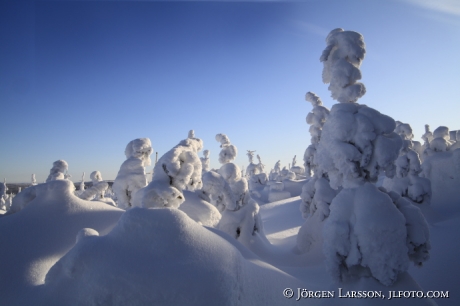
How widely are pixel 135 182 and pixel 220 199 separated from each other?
3989 millimetres

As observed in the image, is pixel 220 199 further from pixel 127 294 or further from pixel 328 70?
pixel 127 294

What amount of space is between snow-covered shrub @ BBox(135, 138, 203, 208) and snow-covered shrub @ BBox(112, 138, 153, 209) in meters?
4.58

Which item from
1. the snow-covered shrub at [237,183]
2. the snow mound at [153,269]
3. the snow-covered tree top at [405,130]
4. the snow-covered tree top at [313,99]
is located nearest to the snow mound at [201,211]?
the snow-covered shrub at [237,183]

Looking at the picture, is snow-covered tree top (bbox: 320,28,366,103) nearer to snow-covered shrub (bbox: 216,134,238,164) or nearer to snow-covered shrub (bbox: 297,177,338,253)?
snow-covered shrub (bbox: 297,177,338,253)

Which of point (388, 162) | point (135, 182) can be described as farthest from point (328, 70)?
point (135, 182)

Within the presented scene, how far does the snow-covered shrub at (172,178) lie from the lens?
17.7 feet

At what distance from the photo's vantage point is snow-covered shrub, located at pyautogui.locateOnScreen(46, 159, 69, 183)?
12.4 meters

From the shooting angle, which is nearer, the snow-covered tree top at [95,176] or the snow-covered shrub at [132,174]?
the snow-covered shrub at [132,174]

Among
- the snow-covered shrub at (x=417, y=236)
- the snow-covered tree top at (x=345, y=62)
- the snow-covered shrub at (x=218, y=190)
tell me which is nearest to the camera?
the snow-covered shrub at (x=417, y=236)

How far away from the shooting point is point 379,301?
11.0 feet

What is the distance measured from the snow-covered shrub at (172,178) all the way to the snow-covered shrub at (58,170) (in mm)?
9927

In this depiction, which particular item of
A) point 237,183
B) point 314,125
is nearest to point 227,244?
point 237,183

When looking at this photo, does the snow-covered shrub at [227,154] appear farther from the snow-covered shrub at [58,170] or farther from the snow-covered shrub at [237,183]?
the snow-covered shrub at [58,170]

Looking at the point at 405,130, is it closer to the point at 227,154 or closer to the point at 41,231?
the point at 227,154
